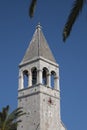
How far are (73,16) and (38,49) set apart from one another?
4067 centimetres

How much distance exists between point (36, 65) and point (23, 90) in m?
3.79

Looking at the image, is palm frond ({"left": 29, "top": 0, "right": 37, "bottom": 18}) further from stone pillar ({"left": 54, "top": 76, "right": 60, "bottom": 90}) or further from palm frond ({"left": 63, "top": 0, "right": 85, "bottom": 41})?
stone pillar ({"left": 54, "top": 76, "right": 60, "bottom": 90})

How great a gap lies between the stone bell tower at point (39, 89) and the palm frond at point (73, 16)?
3589 centimetres

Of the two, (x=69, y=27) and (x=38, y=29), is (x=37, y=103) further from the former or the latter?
(x=69, y=27)

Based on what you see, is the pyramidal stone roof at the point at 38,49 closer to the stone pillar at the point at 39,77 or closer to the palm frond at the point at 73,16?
the stone pillar at the point at 39,77

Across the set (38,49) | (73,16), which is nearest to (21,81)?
(38,49)

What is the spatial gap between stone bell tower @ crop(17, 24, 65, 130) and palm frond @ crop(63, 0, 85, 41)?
35.9m

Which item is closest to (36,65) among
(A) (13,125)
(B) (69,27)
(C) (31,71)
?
(C) (31,71)

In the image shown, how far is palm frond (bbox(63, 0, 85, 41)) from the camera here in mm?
14797

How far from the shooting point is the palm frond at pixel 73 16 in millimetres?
14797

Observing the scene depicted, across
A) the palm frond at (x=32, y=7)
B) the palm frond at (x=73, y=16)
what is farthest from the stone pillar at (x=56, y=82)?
the palm frond at (x=73, y=16)

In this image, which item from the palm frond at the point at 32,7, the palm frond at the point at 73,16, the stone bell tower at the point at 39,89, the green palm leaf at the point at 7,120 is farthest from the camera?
the stone bell tower at the point at 39,89

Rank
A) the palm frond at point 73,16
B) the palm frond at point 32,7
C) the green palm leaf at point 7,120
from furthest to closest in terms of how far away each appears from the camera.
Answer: the green palm leaf at point 7,120 → the palm frond at point 32,7 → the palm frond at point 73,16

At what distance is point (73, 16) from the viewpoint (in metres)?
15.1
